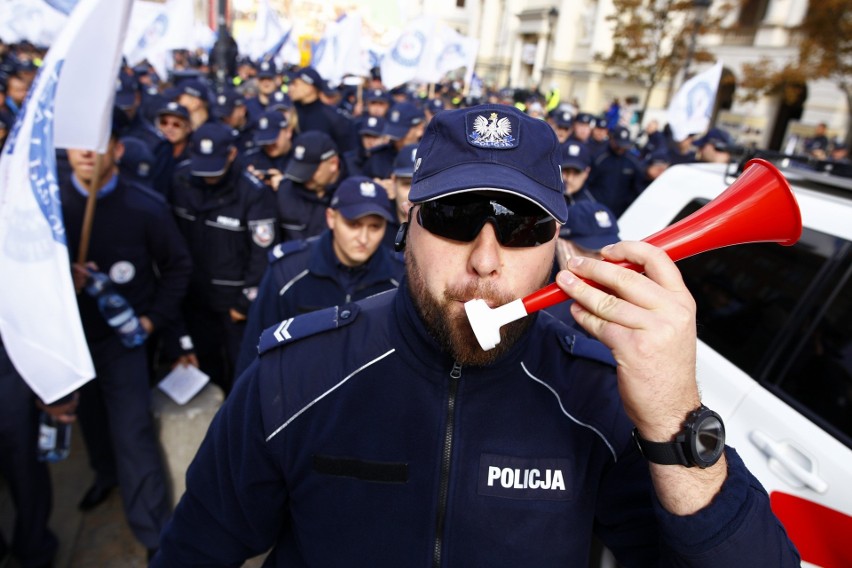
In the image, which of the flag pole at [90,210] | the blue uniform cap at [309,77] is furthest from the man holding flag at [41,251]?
the blue uniform cap at [309,77]

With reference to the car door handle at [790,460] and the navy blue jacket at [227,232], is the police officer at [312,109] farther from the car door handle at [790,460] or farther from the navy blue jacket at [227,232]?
the car door handle at [790,460]

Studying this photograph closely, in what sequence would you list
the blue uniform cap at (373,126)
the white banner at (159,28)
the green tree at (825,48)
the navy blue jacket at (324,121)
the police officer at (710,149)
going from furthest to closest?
the green tree at (825,48) < the white banner at (159,28) < the navy blue jacket at (324,121) < the police officer at (710,149) < the blue uniform cap at (373,126)

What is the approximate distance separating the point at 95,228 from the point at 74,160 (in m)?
0.36

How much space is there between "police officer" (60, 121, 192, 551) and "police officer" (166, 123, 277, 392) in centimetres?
75

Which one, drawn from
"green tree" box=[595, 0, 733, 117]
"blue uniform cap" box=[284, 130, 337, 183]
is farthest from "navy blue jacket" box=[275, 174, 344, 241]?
"green tree" box=[595, 0, 733, 117]

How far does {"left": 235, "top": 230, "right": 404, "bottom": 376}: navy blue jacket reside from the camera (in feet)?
9.37

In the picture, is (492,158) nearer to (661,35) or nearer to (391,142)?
(391,142)

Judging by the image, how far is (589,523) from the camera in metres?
1.30

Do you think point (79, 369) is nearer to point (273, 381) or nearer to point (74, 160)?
point (74, 160)

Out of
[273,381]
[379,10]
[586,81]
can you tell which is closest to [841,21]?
[586,81]

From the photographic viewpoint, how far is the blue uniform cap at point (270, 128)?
566 cm

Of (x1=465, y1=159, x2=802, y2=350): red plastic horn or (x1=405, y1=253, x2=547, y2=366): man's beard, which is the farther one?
(x1=405, y1=253, x2=547, y2=366): man's beard

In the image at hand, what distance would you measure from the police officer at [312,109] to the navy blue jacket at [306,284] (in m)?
5.17

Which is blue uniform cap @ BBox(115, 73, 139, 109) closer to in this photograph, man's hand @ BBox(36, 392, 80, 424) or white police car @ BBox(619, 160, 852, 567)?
man's hand @ BBox(36, 392, 80, 424)
